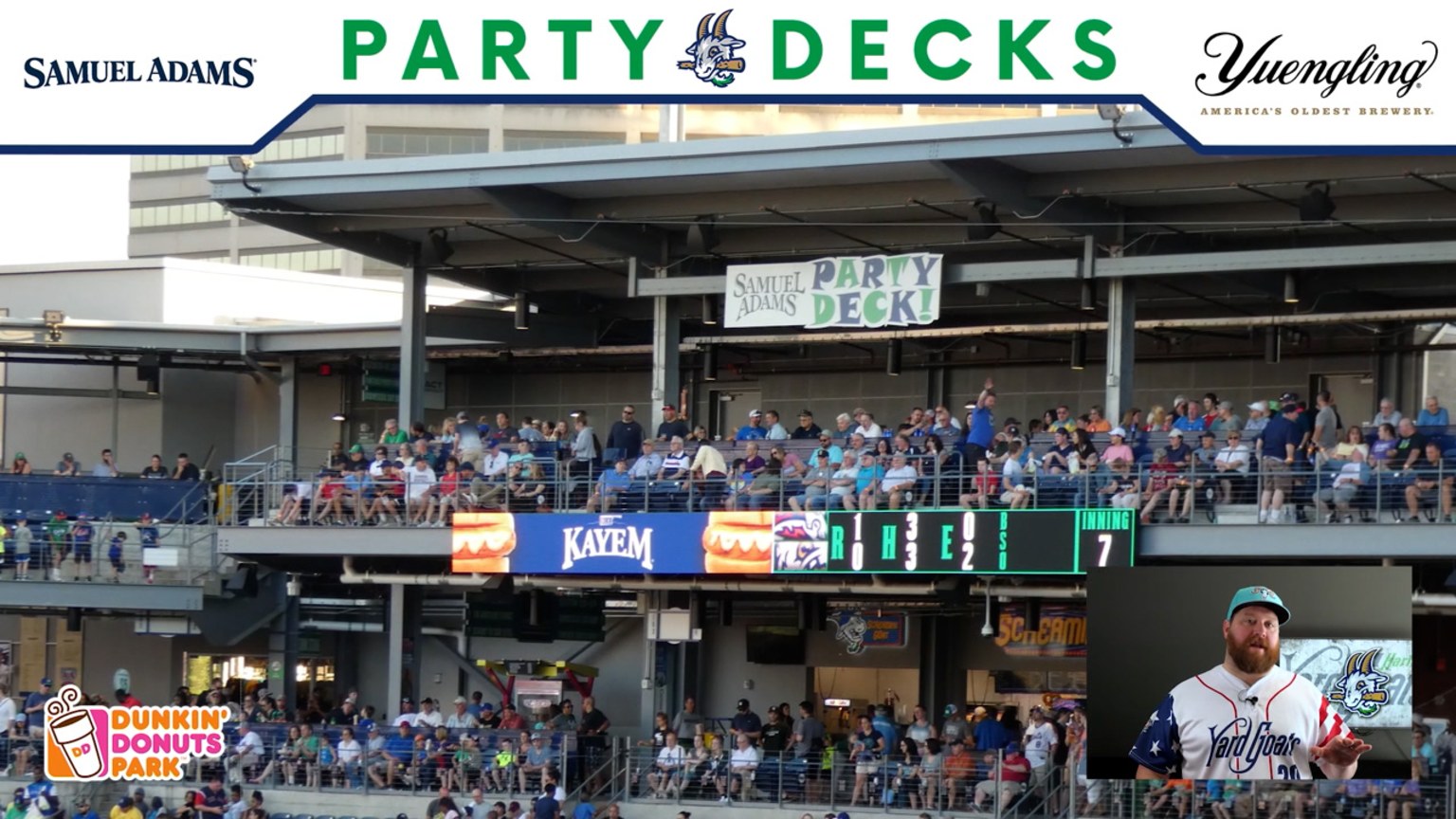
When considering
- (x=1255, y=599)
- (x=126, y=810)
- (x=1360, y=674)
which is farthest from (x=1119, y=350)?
(x=1255, y=599)

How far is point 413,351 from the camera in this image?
1065 inches

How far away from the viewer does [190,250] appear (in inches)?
3029

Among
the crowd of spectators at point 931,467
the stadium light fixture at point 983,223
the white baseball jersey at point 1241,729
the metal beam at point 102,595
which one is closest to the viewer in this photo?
the white baseball jersey at point 1241,729

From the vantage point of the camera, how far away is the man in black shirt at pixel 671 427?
24.1m

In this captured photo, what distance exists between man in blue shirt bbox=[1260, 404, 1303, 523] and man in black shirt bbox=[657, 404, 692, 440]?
23.2ft

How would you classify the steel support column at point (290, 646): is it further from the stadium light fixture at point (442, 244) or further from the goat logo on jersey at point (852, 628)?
the goat logo on jersey at point (852, 628)

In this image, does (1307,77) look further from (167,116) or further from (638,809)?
(638,809)

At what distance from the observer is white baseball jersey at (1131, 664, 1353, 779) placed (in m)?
7.60

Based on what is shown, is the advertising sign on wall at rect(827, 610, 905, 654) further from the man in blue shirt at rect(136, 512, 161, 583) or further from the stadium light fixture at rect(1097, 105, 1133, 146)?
the man in blue shirt at rect(136, 512, 161, 583)

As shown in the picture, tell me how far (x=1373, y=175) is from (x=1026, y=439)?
15.1 feet

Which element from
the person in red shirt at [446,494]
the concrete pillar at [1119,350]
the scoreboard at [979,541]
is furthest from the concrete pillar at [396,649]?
the concrete pillar at [1119,350]

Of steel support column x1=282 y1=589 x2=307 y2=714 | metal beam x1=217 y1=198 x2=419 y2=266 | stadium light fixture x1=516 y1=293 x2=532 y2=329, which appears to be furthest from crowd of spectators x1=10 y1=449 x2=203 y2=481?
stadium light fixture x1=516 y1=293 x2=532 y2=329

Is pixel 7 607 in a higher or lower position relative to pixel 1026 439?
lower

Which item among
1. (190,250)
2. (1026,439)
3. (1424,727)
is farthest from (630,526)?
(190,250)
